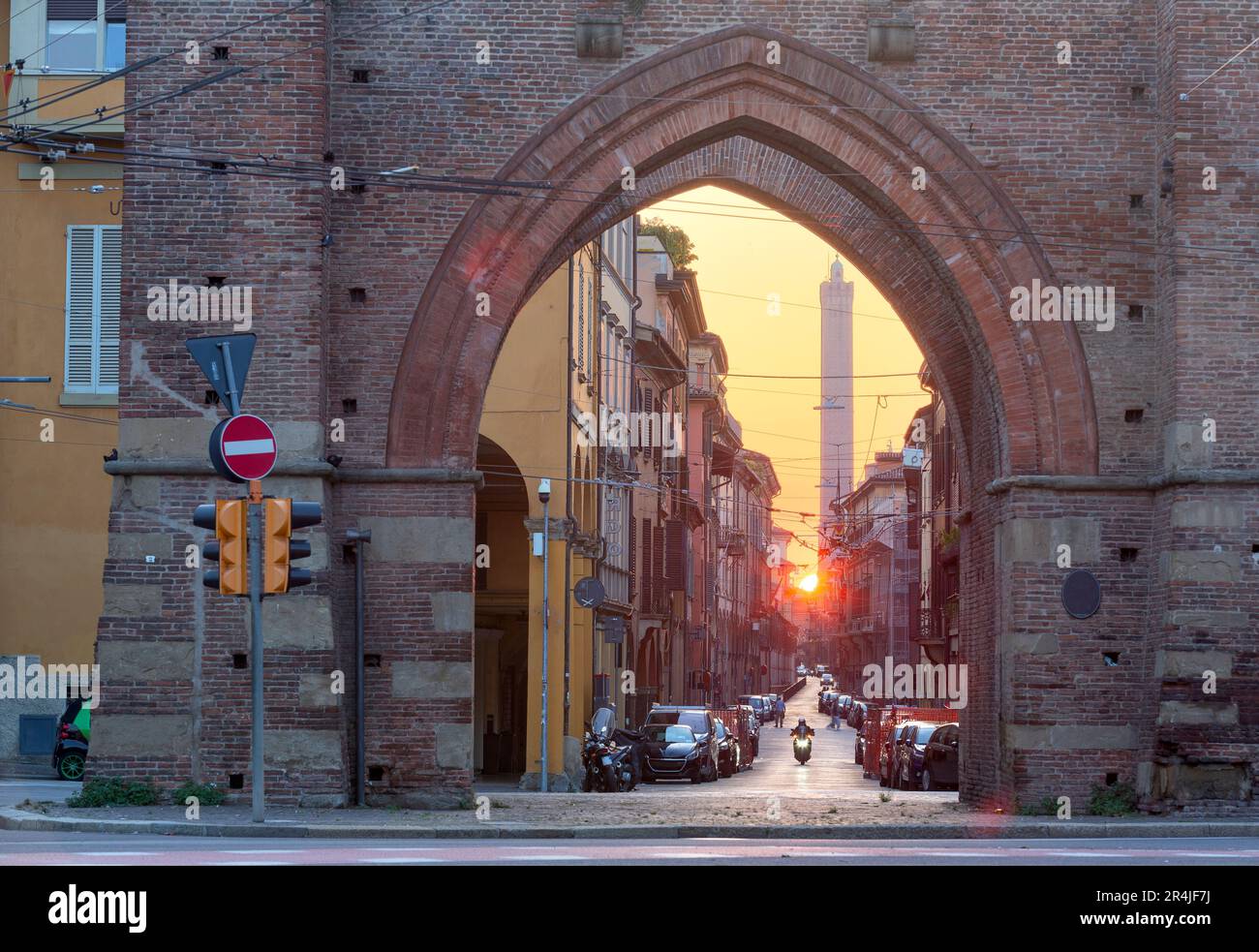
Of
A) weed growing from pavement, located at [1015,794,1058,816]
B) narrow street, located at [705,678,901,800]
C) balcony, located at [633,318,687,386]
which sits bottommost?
narrow street, located at [705,678,901,800]

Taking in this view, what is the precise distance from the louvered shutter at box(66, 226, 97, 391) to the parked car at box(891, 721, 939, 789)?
50.3ft

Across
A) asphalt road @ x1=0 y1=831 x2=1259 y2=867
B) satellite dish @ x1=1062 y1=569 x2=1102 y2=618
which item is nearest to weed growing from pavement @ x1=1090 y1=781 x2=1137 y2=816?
satellite dish @ x1=1062 y1=569 x2=1102 y2=618

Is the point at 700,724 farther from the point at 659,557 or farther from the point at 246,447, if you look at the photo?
the point at 246,447

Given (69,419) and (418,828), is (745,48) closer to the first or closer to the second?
(418,828)

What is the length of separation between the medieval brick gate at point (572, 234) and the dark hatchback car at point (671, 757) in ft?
49.0

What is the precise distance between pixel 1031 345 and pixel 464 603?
21.6ft

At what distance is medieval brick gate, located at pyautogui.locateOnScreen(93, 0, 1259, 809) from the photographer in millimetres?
19453

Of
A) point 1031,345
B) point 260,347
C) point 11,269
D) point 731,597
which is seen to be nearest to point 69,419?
point 11,269

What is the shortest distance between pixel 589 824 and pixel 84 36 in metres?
16.7

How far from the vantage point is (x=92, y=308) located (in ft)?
93.1

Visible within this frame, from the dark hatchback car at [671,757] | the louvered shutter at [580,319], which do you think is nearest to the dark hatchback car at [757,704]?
the dark hatchback car at [671,757]

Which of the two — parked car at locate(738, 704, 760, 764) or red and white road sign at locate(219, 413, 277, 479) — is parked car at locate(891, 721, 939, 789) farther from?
red and white road sign at locate(219, 413, 277, 479)

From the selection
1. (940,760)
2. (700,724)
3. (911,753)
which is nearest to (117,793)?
(940,760)

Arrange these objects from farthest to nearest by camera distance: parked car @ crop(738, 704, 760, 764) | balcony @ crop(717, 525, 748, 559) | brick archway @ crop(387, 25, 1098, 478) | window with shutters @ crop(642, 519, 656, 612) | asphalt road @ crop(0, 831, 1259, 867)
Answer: balcony @ crop(717, 525, 748, 559)
window with shutters @ crop(642, 519, 656, 612)
parked car @ crop(738, 704, 760, 764)
brick archway @ crop(387, 25, 1098, 478)
asphalt road @ crop(0, 831, 1259, 867)
